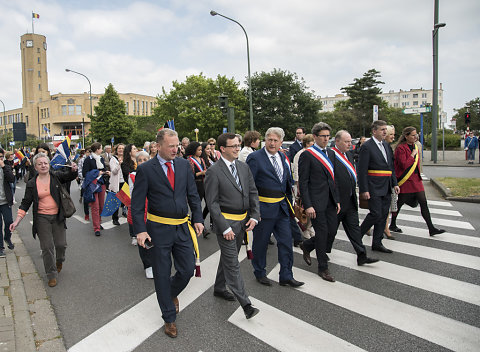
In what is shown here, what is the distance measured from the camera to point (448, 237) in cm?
650

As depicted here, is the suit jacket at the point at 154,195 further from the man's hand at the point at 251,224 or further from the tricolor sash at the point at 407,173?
the tricolor sash at the point at 407,173

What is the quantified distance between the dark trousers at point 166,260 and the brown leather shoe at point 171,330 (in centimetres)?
4

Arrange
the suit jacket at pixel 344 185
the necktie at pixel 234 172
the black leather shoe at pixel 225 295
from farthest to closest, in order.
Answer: the suit jacket at pixel 344 185 < the black leather shoe at pixel 225 295 < the necktie at pixel 234 172

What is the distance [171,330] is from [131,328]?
0.48m

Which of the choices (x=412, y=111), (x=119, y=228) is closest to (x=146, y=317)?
(x=119, y=228)

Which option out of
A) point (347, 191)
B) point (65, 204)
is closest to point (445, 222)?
point (347, 191)

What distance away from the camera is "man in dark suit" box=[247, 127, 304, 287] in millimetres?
4465

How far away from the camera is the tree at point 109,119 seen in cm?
5069

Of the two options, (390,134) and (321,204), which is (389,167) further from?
(321,204)

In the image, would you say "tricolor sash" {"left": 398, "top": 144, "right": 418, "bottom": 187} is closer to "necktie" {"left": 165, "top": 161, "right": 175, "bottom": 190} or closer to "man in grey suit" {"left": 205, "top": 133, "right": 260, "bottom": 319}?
"man in grey suit" {"left": 205, "top": 133, "right": 260, "bottom": 319}

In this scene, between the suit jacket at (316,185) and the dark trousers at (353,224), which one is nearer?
the suit jacket at (316,185)

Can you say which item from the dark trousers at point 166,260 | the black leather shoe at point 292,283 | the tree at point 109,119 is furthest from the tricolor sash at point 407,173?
the tree at point 109,119

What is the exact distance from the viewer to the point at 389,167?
5.59 m

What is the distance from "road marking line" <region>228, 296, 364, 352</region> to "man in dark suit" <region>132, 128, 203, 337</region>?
72 centimetres
